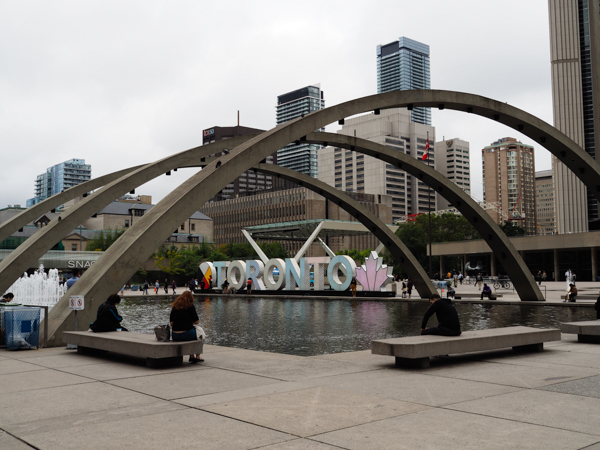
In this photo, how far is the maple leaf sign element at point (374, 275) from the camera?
4100cm

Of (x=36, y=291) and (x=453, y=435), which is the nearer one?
(x=453, y=435)

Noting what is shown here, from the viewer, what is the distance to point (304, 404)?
696cm

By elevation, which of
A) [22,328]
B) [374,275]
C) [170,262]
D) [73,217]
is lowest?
[22,328]

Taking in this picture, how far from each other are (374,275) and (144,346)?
107 feet

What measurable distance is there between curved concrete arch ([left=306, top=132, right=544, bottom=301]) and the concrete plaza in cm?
1761

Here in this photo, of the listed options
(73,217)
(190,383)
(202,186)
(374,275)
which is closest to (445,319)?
(190,383)

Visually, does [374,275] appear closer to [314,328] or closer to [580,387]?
[314,328]

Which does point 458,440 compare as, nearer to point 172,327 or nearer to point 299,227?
point 172,327

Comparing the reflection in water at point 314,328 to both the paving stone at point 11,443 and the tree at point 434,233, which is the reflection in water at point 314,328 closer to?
the paving stone at point 11,443

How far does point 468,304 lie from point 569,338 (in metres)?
19.2

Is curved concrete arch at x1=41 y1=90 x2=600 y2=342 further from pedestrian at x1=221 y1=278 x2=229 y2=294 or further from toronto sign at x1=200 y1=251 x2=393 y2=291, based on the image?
pedestrian at x1=221 y1=278 x2=229 y2=294

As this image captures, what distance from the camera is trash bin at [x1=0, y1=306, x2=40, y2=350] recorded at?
41.1 ft

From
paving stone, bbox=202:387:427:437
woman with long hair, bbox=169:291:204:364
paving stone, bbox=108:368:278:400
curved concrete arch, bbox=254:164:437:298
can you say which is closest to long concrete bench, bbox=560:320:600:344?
paving stone, bbox=202:387:427:437

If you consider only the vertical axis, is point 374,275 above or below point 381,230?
below
